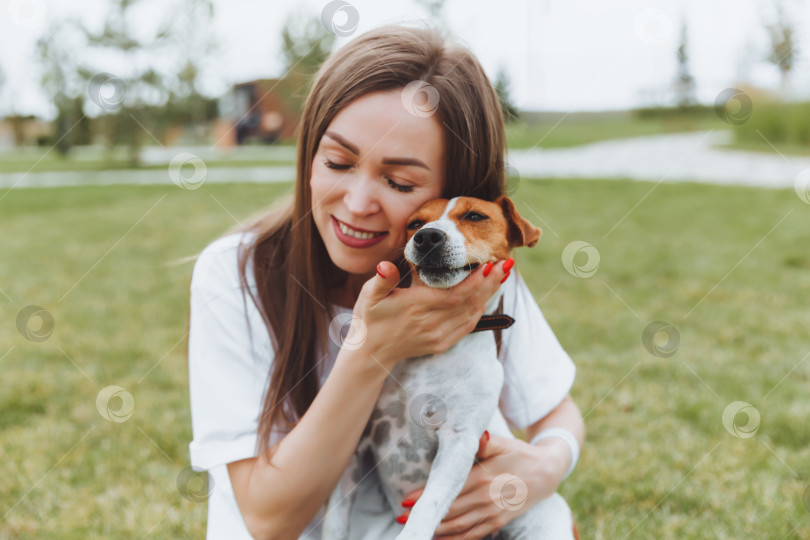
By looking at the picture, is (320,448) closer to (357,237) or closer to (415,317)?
(415,317)

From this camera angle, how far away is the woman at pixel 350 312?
6.30 feet

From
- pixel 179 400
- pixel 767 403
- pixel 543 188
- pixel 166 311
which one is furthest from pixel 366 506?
pixel 543 188

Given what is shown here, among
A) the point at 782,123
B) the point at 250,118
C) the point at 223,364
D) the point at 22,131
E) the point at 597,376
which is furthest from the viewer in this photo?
the point at 250,118

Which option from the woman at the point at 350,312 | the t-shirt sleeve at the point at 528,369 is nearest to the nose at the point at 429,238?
the woman at the point at 350,312

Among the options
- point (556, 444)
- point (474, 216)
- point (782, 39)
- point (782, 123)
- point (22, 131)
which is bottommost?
point (22, 131)

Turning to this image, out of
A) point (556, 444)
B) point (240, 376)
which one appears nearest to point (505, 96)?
point (556, 444)

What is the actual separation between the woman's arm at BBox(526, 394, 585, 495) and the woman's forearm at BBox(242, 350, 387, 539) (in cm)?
69

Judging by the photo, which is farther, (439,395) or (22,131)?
(22,131)

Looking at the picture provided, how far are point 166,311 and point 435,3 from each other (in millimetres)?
3861

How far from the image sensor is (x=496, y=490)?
207 cm

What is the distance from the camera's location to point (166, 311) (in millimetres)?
6719

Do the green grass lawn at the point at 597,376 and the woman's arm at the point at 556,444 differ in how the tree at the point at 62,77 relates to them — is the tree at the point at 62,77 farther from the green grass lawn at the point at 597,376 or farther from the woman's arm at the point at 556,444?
the woman's arm at the point at 556,444

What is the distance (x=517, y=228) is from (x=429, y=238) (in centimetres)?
37

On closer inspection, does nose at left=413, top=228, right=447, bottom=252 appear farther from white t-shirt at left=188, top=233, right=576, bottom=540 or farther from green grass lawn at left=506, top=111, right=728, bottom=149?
green grass lawn at left=506, top=111, right=728, bottom=149
